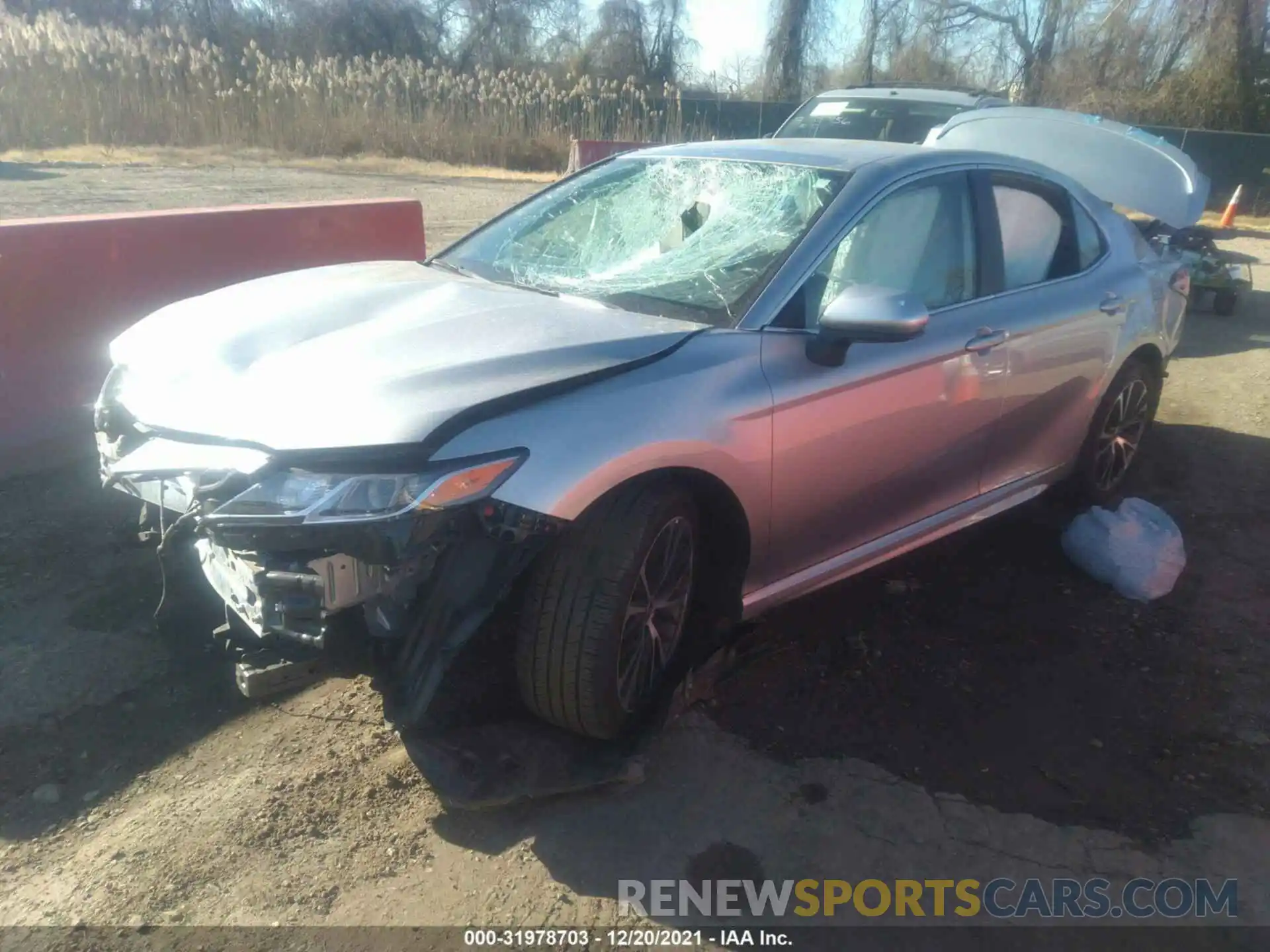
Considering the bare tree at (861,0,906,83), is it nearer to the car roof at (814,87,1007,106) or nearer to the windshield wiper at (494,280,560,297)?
the car roof at (814,87,1007,106)

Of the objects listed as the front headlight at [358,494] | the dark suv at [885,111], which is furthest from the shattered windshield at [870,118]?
the front headlight at [358,494]

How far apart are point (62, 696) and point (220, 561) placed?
93 centimetres

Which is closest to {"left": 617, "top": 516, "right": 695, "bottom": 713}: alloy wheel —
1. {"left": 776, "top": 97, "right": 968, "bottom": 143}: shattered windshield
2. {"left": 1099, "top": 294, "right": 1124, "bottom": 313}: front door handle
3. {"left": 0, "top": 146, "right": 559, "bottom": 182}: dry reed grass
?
{"left": 1099, "top": 294, "right": 1124, "bottom": 313}: front door handle

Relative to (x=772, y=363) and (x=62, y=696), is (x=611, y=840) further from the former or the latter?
(x=62, y=696)

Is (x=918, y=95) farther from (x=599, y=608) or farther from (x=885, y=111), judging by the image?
(x=599, y=608)

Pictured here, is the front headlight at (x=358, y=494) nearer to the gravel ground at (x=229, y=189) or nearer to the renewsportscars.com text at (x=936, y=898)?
the renewsportscars.com text at (x=936, y=898)

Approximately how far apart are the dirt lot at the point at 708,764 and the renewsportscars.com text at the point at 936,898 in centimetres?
4

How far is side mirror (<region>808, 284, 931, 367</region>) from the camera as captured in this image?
2.90m

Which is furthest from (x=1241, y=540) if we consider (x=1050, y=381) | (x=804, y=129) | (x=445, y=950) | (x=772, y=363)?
(x=804, y=129)

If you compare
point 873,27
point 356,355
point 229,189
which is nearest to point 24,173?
point 229,189

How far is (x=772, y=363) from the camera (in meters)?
2.96

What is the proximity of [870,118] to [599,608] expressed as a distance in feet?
28.7

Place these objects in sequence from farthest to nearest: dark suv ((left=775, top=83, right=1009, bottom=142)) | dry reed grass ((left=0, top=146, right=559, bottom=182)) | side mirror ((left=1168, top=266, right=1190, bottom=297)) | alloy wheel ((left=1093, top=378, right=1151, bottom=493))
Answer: dry reed grass ((left=0, top=146, right=559, bottom=182)), dark suv ((left=775, top=83, right=1009, bottom=142)), side mirror ((left=1168, top=266, right=1190, bottom=297)), alloy wheel ((left=1093, top=378, right=1151, bottom=493))

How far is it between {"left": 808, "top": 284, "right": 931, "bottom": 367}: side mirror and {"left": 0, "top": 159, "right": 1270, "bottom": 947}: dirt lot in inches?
42.9
